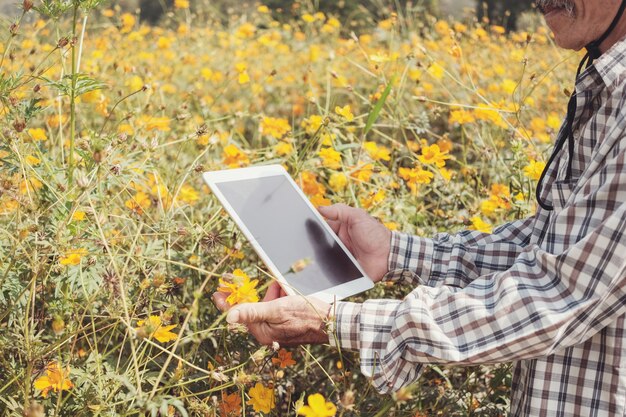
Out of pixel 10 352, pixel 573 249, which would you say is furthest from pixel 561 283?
pixel 10 352

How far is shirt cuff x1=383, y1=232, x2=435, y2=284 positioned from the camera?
1.45 metres

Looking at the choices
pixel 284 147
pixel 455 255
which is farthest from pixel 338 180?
pixel 455 255

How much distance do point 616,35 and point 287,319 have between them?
29.3 inches

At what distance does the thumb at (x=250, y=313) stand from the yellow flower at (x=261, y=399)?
0.55 feet

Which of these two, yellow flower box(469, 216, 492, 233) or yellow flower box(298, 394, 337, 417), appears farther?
yellow flower box(469, 216, 492, 233)

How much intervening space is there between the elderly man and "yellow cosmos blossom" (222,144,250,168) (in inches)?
21.1

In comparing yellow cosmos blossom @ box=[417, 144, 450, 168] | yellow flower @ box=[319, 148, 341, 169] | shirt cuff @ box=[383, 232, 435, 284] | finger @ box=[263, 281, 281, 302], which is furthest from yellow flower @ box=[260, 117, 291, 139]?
finger @ box=[263, 281, 281, 302]

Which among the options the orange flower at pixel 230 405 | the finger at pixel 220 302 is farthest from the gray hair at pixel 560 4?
the orange flower at pixel 230 405

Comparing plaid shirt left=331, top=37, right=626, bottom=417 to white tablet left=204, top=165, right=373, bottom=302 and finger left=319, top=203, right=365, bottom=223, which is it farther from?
finger left=319, top=203, right=365, bottom=223

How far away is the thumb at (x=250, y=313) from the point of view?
1.10 metres

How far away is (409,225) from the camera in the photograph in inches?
69.2

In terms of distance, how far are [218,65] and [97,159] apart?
9.53 feet

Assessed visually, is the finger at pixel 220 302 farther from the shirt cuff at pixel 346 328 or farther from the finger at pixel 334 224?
the finger at pixel 334 224

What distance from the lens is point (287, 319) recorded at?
3.72 ft
